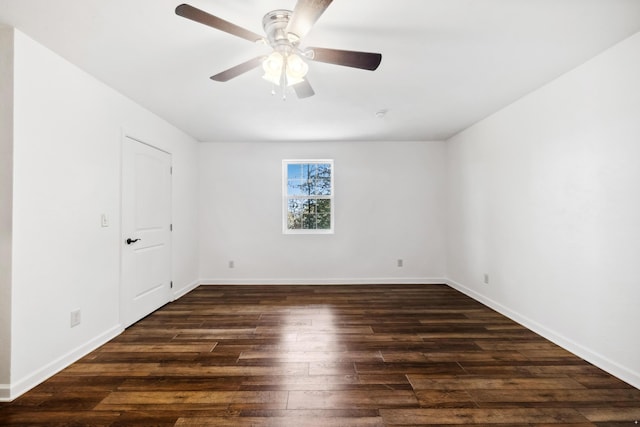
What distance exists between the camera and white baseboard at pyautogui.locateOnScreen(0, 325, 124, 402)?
186 cm

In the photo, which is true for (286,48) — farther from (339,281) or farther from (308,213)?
(339,281)

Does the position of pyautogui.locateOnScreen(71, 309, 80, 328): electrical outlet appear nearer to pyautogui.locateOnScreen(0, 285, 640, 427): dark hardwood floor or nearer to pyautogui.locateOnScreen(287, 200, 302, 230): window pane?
pyautogui.locateOnScreen(0, 285, 640, 427): dark hardwood floor

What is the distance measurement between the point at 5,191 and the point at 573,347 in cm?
434

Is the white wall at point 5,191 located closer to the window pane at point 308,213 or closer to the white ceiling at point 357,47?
the white ceiling at point 357,47

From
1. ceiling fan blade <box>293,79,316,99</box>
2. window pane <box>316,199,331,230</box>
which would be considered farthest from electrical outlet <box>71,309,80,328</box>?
window pane <box>316,199,331,230</box>

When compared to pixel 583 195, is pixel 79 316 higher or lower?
lower

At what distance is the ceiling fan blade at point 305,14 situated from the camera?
1335 mm

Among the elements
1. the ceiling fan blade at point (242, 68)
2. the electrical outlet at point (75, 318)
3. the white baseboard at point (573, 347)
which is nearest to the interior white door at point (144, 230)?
the electrical outlet at point (75, 318)

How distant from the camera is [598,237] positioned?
228 centimetres

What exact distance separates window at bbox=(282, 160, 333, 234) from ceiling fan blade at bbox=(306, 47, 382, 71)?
315 centimetres

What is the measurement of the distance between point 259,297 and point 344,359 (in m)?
2.05

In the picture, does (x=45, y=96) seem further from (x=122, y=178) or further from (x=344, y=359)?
(x=344, y=359)

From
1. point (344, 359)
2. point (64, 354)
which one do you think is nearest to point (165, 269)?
point (64, 354)

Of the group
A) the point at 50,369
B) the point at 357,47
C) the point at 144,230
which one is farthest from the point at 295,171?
the point at 50,369
